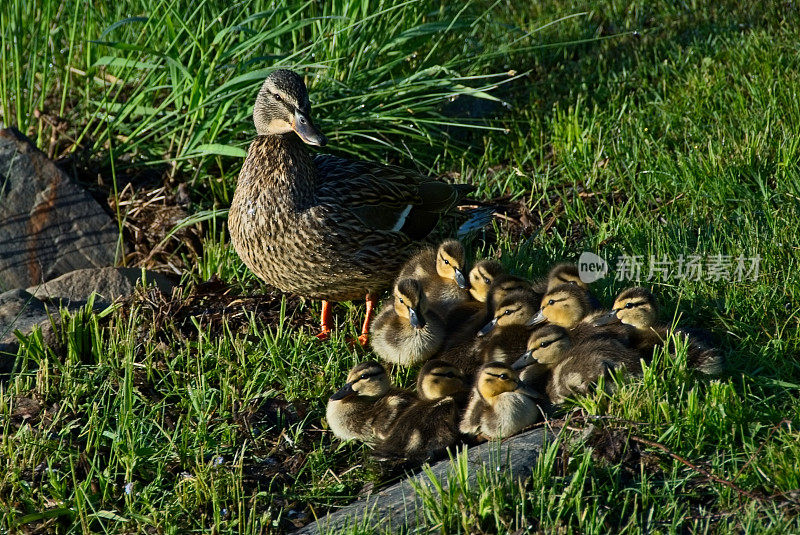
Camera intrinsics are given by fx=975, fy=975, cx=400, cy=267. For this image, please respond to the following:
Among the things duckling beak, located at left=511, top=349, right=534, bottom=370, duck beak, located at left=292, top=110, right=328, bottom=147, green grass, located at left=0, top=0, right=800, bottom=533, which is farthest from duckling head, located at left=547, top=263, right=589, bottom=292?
duck beak, located at left=292, top=110, right=328, bottom=147

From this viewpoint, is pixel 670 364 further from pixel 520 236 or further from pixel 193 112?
pixel 193 112

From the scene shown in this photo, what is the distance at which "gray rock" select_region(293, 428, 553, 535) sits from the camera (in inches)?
137

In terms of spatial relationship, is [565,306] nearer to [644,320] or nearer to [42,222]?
[644,320]

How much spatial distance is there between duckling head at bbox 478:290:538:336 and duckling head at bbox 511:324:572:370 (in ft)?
0.91

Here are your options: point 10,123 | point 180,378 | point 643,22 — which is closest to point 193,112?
point 10,123

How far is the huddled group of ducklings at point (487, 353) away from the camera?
13.3ft

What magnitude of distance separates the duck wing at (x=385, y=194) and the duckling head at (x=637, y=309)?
152 cm

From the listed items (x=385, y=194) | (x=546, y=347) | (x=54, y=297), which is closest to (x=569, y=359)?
(x=546, y=347)

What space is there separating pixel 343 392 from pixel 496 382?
2.27 feet

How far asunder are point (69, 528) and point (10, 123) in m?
3.52

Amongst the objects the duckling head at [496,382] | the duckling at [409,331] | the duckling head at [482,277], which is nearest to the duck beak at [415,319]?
the duckling at [409,331]

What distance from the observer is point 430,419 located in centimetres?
411

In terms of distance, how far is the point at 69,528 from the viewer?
3834 millimetres

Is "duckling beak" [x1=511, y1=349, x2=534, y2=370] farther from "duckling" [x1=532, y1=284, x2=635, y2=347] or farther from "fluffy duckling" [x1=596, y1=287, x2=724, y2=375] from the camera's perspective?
"fluffy duckling" [x1=596, y1=287, x2=724, y2=375]
